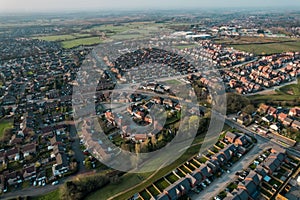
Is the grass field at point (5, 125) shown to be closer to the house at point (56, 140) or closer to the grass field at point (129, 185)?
the house at point (56, 140)

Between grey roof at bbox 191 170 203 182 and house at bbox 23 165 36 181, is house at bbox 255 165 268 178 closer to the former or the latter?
grey roof at bbox 191 170 203 182

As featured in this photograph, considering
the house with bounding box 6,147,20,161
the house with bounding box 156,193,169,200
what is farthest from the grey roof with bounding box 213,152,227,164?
the house with bounding box 6,147,20,161

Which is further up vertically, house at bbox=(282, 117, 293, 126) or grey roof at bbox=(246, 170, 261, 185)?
house at bbox=(282, 117, 293, 126)

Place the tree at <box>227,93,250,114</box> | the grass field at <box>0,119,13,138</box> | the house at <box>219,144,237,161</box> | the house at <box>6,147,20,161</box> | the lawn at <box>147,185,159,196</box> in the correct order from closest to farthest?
1. the lawn at <box>147,185,159,196</box>
2. the house at <box>219,144,237,161</box>
3. the house at <box>6,147,20,161</box>
4. the grass field at <box>0,119,13,138</box>
5. the tree at <box>227,93,250,114</box>

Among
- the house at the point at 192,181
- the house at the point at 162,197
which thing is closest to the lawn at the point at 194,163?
the house at the point at 192,181

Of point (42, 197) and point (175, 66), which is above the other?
point (175, 66)

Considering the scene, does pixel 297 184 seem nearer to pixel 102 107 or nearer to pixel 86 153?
pixel 86 153

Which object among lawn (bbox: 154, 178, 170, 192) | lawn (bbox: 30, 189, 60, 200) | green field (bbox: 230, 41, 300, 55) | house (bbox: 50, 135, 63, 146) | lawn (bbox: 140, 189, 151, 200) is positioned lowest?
lawn (bbox: 30, 189, 60, 200)

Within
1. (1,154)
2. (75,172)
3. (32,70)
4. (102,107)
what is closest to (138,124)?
(102,107)
